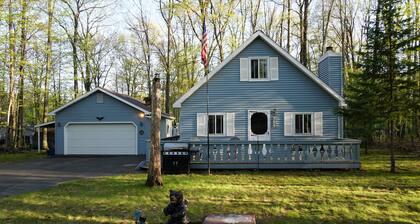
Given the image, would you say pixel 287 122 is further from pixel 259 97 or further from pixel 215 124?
pixel 215 124

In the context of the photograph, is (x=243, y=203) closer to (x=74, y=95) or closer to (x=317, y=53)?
(x=74, y=95)

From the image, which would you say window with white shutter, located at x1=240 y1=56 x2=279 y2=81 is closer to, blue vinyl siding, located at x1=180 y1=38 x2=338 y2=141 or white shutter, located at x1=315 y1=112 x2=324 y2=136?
blue vinyl siding, located at x1=180 y1=38 x2=338 y2=141

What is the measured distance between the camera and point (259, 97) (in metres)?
17.4

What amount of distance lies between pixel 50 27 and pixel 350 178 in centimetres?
2427

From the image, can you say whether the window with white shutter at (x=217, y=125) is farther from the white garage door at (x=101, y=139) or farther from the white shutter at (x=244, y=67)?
the white garage door at (x=101, y=139)

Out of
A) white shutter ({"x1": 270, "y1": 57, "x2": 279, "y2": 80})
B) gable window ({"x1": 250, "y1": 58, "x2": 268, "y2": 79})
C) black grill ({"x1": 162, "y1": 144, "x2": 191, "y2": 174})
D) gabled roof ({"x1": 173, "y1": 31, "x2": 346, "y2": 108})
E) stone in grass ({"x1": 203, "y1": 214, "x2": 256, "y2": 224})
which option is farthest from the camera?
gable window ({"x1": 250, "y1": 58, "x2": 268, "y2": 79})

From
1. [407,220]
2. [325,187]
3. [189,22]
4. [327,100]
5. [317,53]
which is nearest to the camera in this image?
[407,220]

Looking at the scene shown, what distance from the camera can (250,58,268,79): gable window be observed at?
17.3m

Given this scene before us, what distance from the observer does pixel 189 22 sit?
32.8 m

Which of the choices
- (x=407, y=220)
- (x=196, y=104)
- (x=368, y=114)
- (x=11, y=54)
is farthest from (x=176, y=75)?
(x=407, y=220)

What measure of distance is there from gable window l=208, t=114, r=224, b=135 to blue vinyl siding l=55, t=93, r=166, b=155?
6.91 meters

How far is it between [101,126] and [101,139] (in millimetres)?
827

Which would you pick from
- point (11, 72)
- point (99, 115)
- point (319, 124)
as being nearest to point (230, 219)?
point (319, 124)

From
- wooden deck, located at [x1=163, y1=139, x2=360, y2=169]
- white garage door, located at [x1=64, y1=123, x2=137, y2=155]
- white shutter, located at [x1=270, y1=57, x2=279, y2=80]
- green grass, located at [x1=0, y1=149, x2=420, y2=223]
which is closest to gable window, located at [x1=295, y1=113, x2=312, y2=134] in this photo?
white shutter, located at [x1=270, y1=57, x2=279, y2=80]
